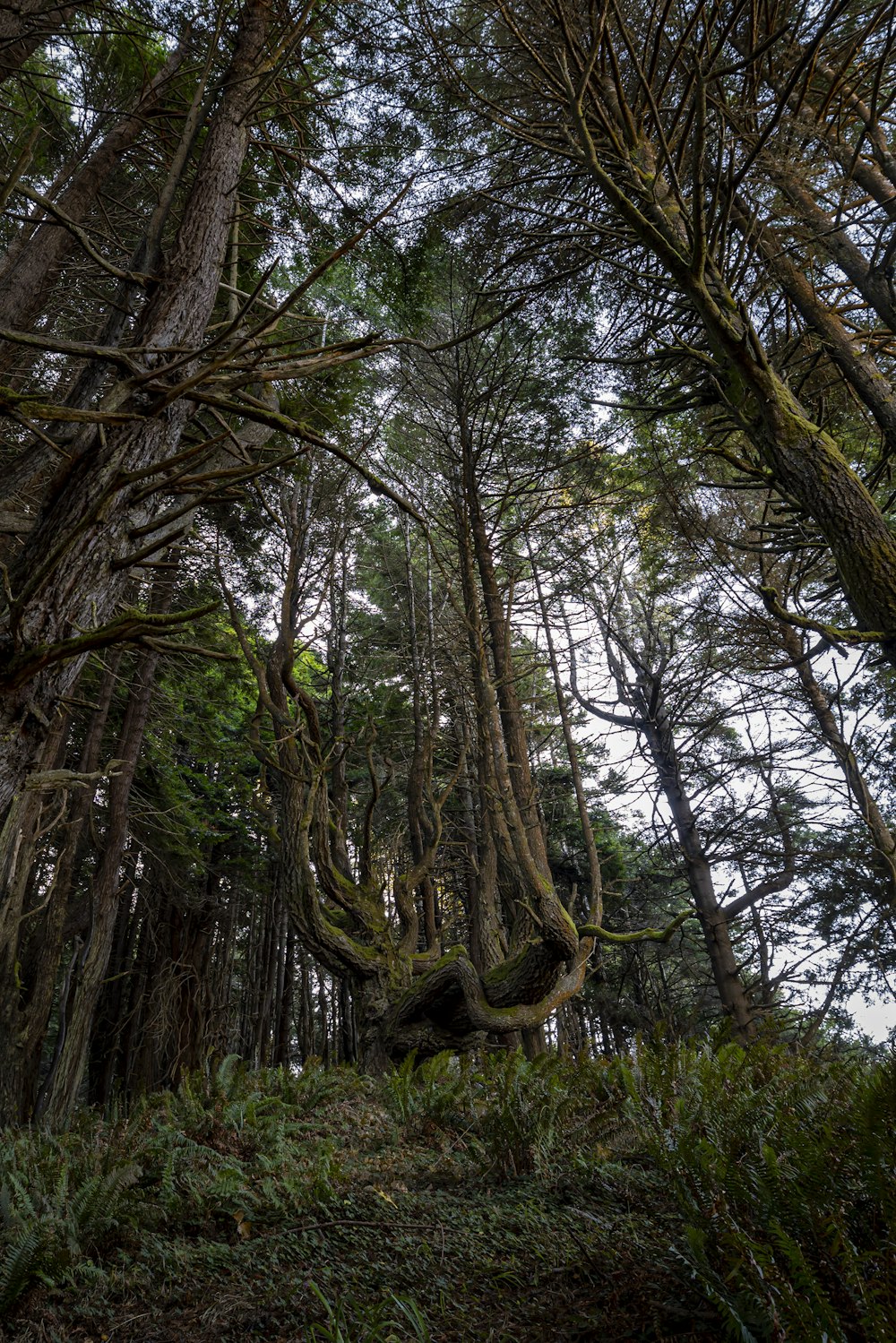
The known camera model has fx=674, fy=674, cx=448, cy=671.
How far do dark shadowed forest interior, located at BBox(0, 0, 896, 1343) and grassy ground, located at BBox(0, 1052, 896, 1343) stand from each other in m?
0.02

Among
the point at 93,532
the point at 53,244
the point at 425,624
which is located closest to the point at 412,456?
the point at 425,624

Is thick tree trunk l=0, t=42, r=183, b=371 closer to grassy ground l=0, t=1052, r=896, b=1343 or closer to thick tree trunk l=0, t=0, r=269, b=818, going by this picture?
thick tree trunk l=0, t=0, r=269, b=818

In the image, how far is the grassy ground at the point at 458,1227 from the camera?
1.94 m

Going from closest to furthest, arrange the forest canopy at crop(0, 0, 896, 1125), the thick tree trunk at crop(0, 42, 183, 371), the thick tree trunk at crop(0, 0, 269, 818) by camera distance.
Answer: the thick tree trunk at crop(0, 0, 269, 818) → the forest canopy at crop(0, 0, 896, 1125) → the thick tree trunk at crop(0, 42, 183, 371)

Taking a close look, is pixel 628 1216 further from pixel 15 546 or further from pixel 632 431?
pixel 632 431

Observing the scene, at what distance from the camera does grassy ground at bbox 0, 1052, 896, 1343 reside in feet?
6.36

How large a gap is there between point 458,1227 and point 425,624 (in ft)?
27.3

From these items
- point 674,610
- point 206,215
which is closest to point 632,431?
point 674,610

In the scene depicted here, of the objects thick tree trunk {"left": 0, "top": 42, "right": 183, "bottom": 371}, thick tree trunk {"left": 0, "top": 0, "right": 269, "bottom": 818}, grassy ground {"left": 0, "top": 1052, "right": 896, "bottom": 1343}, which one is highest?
thick tree trunk {"left": 0, "top": 42, "right": 183, "bottom": 371}

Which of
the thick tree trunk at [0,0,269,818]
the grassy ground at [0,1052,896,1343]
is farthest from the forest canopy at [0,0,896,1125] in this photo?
the grassy ground at [0,1052,896,1343]

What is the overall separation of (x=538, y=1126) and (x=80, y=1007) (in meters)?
6.75

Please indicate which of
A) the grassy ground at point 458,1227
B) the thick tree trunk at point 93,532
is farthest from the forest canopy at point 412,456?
the grassy ground at point 458,1227

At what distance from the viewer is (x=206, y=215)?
3.24 meters

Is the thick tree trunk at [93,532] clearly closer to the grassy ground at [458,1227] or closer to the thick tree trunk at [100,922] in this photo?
the grassy ground at [458,1227]
